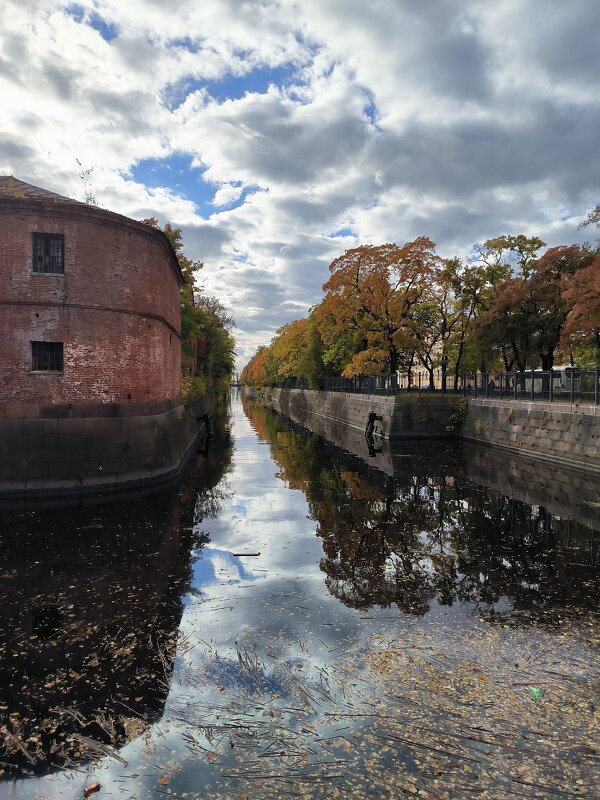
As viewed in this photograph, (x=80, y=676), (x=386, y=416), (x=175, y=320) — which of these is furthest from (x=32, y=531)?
(x=386, y=416)

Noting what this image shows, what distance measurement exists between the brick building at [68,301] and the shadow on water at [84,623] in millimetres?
4618

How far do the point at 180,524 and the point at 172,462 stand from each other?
7.18 m

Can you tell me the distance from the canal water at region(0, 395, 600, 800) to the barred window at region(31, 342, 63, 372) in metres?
5.02

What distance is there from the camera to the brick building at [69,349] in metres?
16.6

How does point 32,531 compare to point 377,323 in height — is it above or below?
below

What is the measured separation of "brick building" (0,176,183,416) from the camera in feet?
54.9

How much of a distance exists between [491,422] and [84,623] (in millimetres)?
26564

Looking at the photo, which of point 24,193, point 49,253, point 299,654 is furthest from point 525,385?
point 24,193

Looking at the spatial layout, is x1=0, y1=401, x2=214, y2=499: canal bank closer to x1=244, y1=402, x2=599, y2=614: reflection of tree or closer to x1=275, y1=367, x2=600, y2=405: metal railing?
x1=244, y1=402, x2=599, y2=614: reflection of tree

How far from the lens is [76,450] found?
1695cm

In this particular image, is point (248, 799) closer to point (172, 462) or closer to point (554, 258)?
point (172, 462)

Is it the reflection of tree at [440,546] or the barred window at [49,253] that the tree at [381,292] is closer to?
the reflection of tree at [440,546]

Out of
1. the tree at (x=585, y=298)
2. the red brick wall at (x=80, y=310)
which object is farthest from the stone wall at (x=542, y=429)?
the red brick wall at (x=80, y=310)

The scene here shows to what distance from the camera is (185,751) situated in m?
5.01
